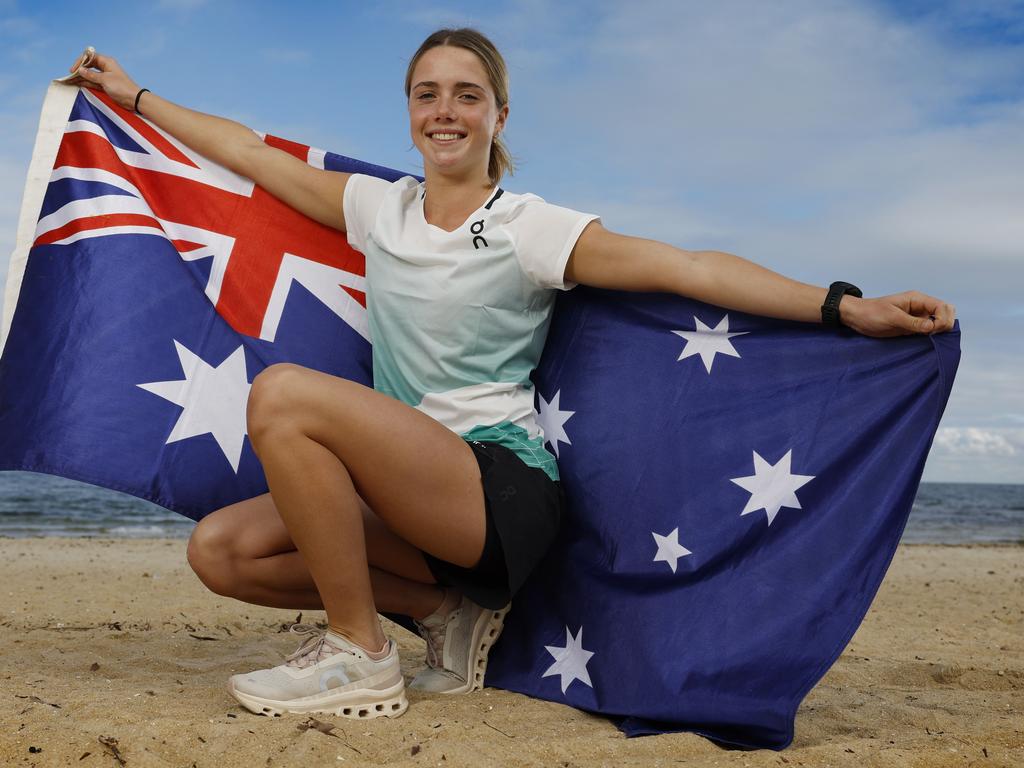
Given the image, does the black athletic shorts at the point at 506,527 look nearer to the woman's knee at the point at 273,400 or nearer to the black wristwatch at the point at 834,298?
the woman's knee at the point at 273,400

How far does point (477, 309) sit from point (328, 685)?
1167mm

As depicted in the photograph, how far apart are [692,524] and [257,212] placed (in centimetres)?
201

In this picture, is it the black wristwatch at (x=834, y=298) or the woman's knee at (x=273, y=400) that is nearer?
the woman's knee at (x=273, y=400)

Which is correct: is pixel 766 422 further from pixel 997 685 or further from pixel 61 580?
pixel 61 580

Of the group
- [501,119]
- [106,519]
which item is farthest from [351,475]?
Answer: [106,519]

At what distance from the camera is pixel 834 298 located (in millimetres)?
2736

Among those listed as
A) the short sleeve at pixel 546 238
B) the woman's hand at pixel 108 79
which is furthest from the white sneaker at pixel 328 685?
the woman's hand at pixel 108 79

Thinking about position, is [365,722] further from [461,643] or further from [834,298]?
[834,298]

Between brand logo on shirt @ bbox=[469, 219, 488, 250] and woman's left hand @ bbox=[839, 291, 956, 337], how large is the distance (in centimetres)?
108

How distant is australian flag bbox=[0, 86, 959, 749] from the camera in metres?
2.79

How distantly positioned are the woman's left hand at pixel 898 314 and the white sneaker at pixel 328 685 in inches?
64.2

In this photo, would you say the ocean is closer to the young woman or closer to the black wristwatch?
the young woman

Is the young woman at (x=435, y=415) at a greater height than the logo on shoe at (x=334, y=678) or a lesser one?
greater

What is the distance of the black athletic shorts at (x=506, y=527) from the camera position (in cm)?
275
